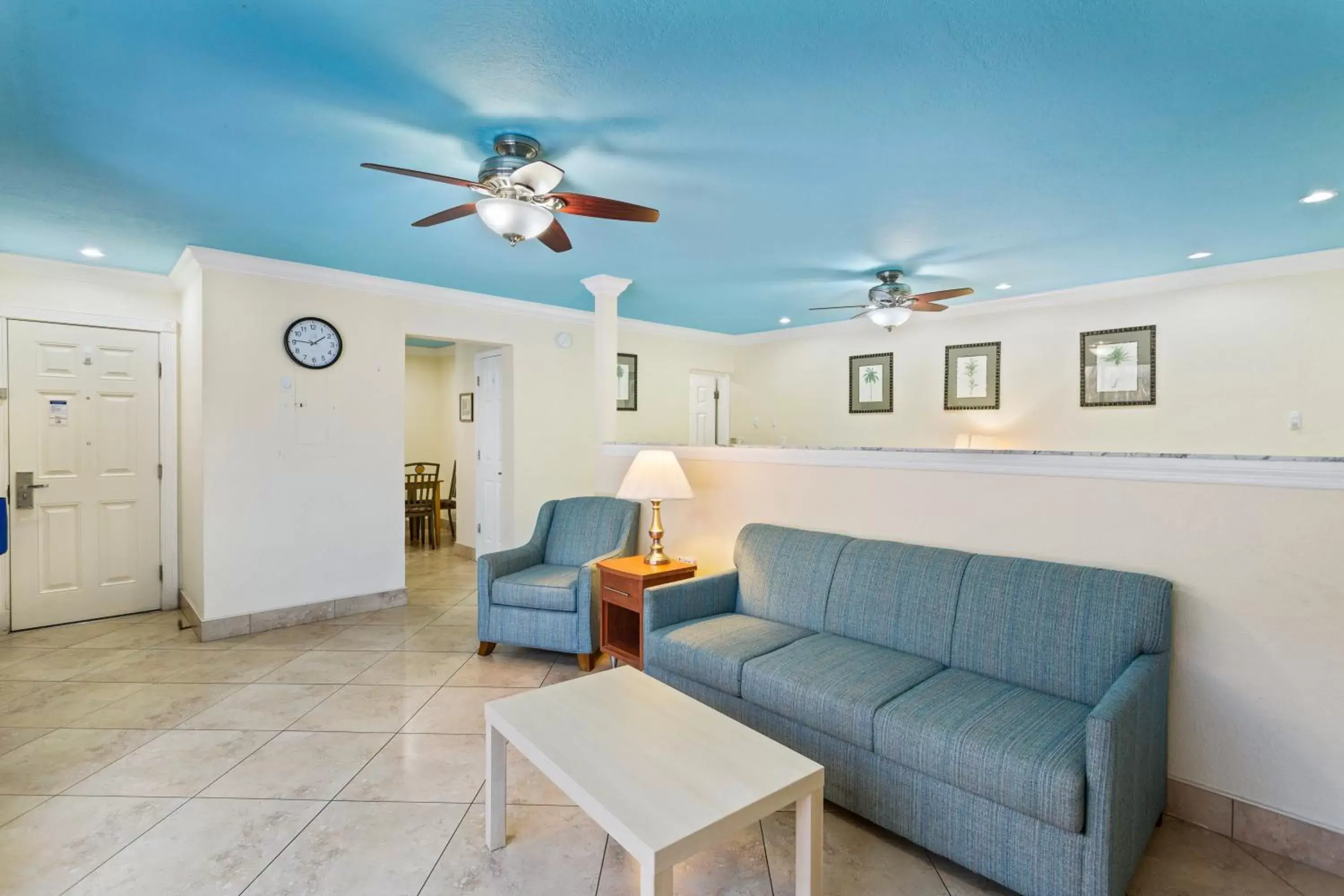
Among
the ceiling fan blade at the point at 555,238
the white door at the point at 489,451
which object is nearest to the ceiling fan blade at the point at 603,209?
the ceiling fan blade at the point at 555,238

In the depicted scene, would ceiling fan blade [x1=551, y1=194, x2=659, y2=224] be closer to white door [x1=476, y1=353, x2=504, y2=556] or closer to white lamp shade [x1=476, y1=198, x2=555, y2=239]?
Result: white lamp shade [x1=476, y1=198, x2=555, y2=239]

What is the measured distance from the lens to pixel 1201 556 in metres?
2.00

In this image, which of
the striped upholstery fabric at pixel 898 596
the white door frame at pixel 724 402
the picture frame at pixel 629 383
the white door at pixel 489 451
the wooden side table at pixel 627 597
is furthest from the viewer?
the white door frame at pixel 724 402

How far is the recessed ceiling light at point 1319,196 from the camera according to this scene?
2.82 metres

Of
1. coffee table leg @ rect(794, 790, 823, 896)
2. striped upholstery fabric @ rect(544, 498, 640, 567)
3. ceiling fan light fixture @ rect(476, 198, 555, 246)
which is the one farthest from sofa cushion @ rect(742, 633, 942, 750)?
ceiling fan light fixture @ rect(476, 198, 555, 246)

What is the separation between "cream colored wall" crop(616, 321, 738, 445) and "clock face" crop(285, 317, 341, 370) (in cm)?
258

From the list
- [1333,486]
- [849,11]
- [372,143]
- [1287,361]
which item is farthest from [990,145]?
[1287,361]

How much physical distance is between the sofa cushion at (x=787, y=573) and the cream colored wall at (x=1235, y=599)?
64 cm

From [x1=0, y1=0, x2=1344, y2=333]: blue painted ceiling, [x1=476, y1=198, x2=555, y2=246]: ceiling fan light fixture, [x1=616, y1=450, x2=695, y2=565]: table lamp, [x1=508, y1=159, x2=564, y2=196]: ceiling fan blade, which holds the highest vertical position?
[x1=0, y1=0, x2=1344, y2=333]: blue painted ceiling

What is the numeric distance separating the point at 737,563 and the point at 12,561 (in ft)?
14.8

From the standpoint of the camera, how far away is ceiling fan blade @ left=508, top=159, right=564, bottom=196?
2.25m

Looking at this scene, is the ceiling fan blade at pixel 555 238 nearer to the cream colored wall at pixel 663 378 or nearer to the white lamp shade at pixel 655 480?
the white lamp shade at pixel 655 480

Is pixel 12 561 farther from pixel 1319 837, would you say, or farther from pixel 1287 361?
pixel 1287 361

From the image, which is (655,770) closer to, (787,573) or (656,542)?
(787,573)
